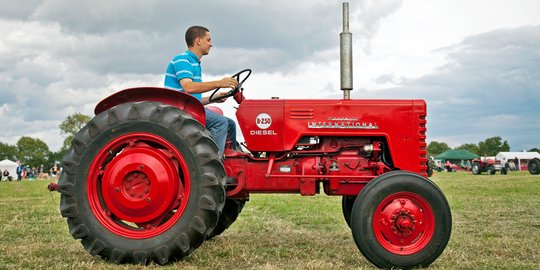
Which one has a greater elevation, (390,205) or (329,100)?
(329,100)

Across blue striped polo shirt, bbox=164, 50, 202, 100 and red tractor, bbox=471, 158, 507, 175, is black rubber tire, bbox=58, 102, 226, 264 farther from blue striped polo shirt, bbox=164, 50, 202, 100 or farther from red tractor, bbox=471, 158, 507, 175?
red tractor, bbox=471, 158, 507, 175

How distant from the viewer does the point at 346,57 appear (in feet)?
18.7

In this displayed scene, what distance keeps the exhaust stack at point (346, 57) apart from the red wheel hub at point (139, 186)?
181 centimetres

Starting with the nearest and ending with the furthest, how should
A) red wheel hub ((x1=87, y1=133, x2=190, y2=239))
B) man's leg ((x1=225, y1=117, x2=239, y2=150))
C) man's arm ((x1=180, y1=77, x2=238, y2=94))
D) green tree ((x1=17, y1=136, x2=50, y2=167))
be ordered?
1. red wheel hub ((x1=87, y1=133, x2=190, y2=239))
2. man's arm ((x1=180, y1=77, x2=238, y2=94))
3. man's leg ((x1=225, y1=117, x2=239, y2=150))
4. green tree ((x1=17, y1=136, x2=50, y2=167))

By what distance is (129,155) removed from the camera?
199 inches

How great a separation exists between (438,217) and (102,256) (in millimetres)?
2981

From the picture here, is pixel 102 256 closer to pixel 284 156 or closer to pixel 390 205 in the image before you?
pixel 284 156

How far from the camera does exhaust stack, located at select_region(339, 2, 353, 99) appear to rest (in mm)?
5637

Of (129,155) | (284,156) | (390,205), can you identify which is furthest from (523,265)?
(129,155)

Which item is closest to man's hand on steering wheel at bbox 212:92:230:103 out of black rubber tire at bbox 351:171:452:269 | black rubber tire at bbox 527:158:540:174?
black rubber tire at bbox 351:171:452:269

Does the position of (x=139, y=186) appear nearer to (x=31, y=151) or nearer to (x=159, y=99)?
(x=159, y=99)

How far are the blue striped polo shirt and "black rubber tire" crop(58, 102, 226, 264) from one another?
53 centimetres

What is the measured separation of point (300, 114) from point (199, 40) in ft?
4.22

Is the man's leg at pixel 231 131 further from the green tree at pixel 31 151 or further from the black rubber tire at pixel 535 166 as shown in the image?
the green tree at pixel 31 151
